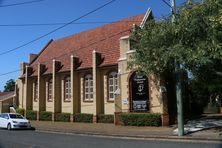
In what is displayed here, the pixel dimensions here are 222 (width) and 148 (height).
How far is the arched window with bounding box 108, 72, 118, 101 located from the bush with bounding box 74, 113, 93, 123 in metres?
2.51

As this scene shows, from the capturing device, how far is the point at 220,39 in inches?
700

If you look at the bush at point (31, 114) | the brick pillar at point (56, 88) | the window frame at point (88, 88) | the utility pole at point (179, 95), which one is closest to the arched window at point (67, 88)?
the brick pillar at point (56, 88)

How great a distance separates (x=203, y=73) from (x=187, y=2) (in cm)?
446

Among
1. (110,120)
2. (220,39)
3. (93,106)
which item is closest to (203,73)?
(220,39)

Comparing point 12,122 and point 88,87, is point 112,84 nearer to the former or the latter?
point 88,87

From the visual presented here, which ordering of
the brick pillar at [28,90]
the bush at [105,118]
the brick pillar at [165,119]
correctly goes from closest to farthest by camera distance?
the brick pillar at [165,119] → the bush at [105,118] → the brick pillar at [28,90]

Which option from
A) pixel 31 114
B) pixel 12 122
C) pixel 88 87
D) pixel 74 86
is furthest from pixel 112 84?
pixel 31 114

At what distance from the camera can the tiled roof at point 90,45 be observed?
33656 millimetres

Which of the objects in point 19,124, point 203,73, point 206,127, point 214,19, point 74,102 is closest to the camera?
point 214,19

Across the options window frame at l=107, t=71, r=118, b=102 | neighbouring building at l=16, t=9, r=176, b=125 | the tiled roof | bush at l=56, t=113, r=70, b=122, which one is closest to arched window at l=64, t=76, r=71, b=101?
neighbouring building at l=16, t=9, r=176, b=125

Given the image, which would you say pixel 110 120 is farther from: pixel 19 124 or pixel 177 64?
pixel 177 64

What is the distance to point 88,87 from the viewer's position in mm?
35688

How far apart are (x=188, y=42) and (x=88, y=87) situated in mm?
18157

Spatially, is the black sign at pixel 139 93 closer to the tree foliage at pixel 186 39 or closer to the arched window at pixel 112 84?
the arched window at pixel 112 84
